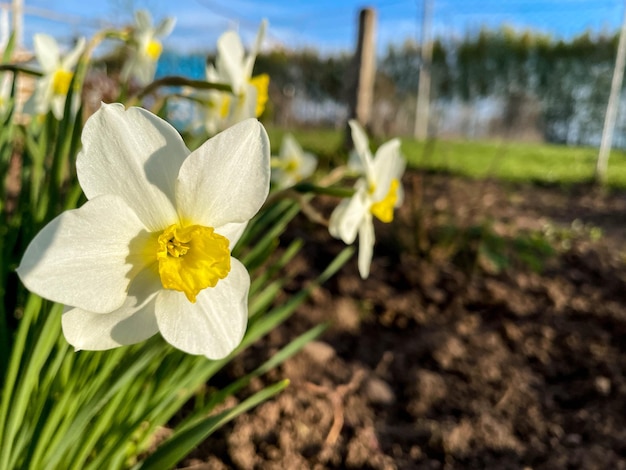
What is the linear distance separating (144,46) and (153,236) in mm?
933

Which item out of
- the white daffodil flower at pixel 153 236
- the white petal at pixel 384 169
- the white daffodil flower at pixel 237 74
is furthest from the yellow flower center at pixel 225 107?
the white daffodil flower at pixel 153 236

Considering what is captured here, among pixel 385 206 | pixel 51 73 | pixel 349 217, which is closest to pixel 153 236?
pixel 349 217

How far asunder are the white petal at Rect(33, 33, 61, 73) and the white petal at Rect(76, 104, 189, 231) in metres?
0.86

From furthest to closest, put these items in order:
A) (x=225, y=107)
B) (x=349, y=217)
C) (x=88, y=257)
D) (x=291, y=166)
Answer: (x=291, y=166)
(x=225, y=107)
(x=349, y=217)
(x=88, y=257)

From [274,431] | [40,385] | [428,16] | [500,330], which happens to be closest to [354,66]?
[500,330]

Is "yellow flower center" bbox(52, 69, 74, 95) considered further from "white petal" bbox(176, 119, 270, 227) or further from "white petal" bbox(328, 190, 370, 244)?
"white petal" bbox(176, 119, 270, 227)

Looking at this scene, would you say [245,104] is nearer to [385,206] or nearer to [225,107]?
[225,107]

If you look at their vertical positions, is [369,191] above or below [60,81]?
below

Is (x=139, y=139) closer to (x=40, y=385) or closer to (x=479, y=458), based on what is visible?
(x=40, y=385)

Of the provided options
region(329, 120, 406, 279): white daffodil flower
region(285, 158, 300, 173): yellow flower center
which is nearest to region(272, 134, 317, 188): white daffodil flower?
region(285, 158, 300, 173): yellow flower center

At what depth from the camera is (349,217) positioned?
3.89 feet

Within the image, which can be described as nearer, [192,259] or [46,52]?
[192,259]

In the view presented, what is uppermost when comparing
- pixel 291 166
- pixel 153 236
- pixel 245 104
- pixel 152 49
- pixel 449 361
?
pixel 152 49

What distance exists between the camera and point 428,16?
31.3ft
